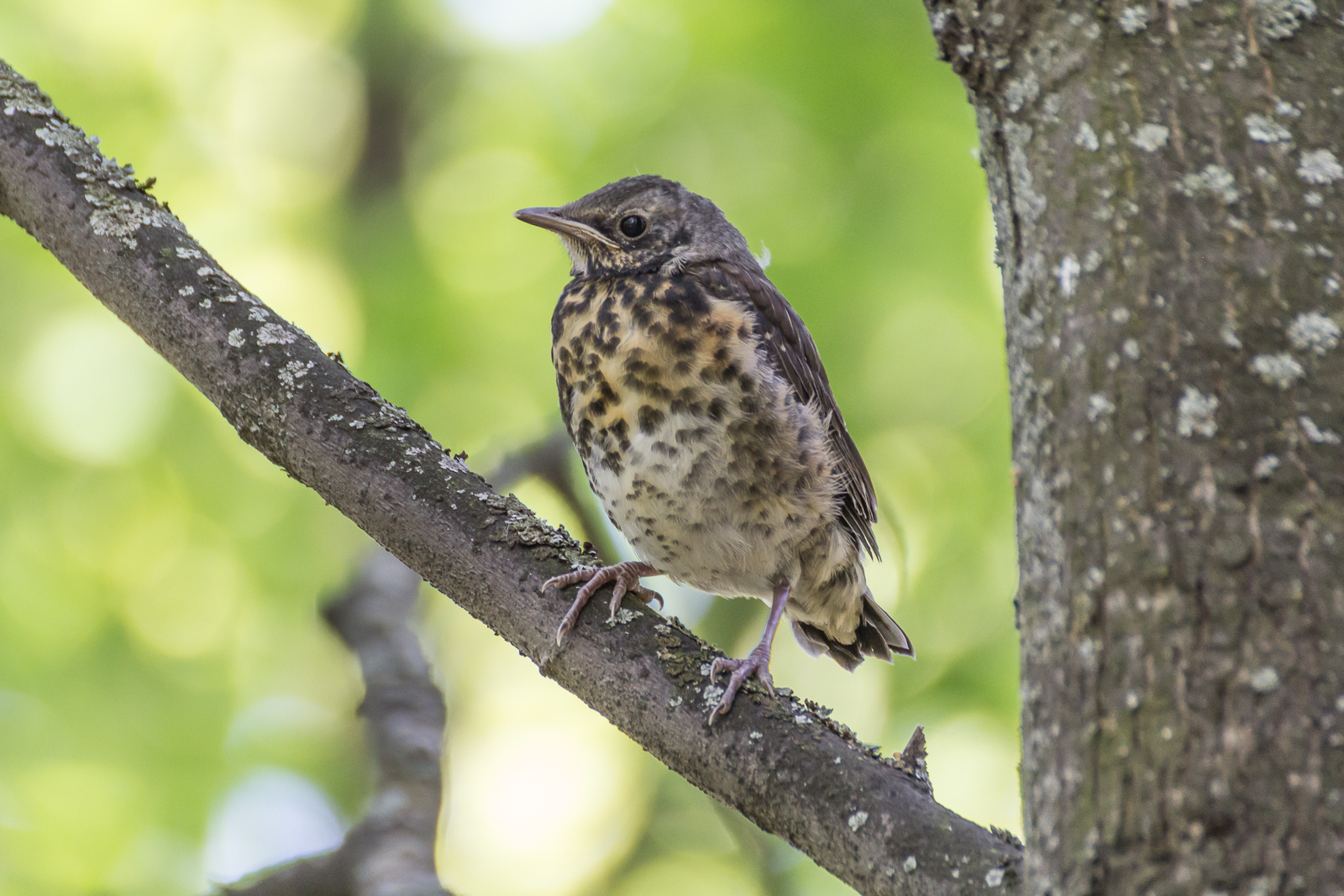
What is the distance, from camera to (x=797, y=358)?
370cm

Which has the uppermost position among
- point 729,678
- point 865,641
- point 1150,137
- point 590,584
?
point 865,641

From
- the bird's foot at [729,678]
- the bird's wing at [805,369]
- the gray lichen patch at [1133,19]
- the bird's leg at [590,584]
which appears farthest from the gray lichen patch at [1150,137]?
the bird's wing at [805,369]

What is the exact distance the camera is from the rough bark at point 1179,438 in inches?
49.2

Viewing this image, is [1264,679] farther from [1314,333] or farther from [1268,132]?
[1268,132]

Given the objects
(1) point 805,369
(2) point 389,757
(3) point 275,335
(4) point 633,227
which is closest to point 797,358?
(1) point 805,369

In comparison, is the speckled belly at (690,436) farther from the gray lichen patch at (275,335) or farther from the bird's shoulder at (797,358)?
the gray lichen patch at (275,335)

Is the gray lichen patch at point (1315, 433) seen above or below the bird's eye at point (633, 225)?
below

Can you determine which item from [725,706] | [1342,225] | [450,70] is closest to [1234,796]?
[1342,225]

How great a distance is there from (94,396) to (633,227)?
8.27 ft

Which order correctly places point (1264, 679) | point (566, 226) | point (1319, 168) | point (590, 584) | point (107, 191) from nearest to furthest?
point (1264, 679), point (1319, 168), point (590, 584), point (107, 191), point (566, 226)

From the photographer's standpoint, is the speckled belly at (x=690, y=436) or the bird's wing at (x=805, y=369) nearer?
the speckled belly at (x=690, y=436)

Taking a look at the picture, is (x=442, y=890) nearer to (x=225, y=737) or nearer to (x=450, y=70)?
(x=225, y=737)

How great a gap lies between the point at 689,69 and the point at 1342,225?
3.58 meters

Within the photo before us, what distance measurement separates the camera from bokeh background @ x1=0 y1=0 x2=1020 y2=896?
4.43 metres
